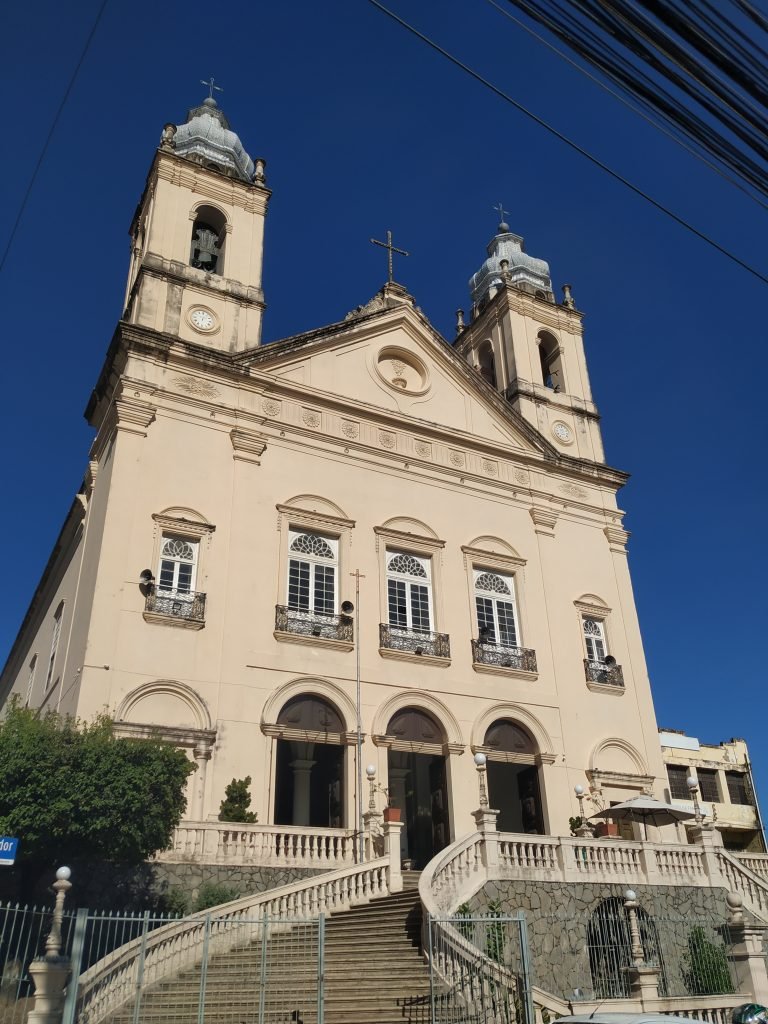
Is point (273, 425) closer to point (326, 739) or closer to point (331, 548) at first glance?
point (331, 548)

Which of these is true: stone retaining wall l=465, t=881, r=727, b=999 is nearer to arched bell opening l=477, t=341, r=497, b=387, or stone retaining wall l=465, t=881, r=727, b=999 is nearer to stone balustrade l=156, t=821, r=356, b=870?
stone balustrade l=156, t=821, r=356, b=870

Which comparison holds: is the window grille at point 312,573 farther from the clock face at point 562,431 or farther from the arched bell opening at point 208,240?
the clock face at point 562,431

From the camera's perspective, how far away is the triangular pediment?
23844 mm

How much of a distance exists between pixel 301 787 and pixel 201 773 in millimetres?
3424

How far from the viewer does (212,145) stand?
1076 inches

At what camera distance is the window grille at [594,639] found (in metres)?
24.5

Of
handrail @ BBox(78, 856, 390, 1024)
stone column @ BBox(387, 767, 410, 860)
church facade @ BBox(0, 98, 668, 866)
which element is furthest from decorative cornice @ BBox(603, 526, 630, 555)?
handrail @ BBox(78, 856, 390, 1024)

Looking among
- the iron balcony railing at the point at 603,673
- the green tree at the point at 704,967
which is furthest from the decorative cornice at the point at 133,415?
the green tree at the point at 704,967

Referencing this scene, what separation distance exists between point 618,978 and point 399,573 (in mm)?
10713

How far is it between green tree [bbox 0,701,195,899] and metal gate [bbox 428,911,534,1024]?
189 inches

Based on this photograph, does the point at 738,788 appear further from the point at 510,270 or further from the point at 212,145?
the point at 212,145

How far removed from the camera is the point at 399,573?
2248 cm

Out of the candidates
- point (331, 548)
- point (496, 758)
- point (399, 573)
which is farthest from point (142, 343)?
point (496, 758)

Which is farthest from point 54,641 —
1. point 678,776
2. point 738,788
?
point 738,788
